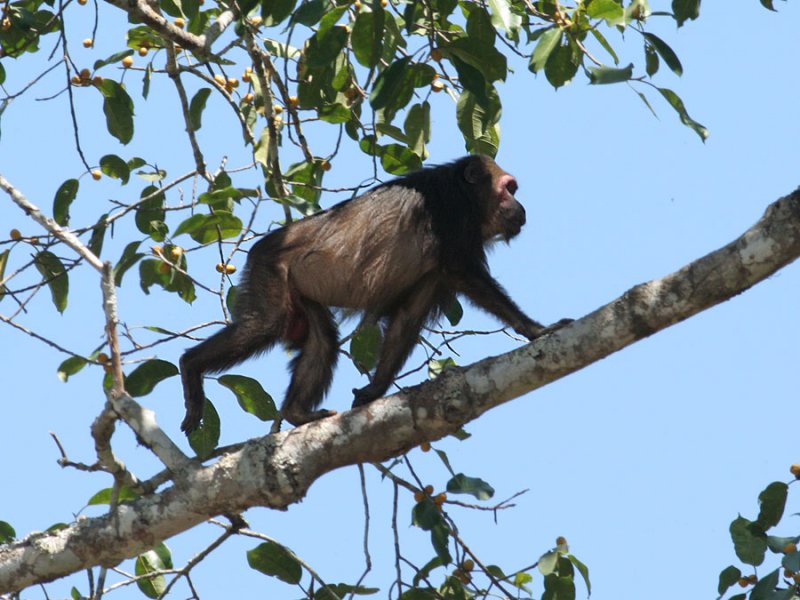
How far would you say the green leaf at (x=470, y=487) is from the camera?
534 centimetres

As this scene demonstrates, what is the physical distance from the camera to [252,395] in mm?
6020

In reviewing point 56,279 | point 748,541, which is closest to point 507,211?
point 56,279

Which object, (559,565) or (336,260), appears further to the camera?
(336,260)

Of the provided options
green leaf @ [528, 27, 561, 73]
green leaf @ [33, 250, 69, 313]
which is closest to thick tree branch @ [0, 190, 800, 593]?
green leaf @ [528, 27, 561, 73]

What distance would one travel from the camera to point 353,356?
269 inches

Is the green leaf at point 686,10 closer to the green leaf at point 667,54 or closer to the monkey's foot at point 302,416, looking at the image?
the green leaf at point 667,54

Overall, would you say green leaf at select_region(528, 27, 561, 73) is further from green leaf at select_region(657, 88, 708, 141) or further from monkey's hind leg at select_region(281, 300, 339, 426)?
monkey's hind leg at select_region(281, 300, 339, 426)

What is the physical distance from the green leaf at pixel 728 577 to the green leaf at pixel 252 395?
2328 millimetres

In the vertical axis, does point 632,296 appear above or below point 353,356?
below

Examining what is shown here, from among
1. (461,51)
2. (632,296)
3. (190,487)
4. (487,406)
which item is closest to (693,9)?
(461,51)

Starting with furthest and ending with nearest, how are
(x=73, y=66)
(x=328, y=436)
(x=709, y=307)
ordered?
(x=73, y=66)
(x=328, y=436)
(x=709, y=307)

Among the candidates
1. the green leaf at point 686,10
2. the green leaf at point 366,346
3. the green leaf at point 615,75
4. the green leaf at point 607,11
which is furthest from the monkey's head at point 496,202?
the green leaf at point 615,75

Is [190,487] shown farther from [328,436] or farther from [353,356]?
[353,356]

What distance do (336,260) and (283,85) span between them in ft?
3.46
